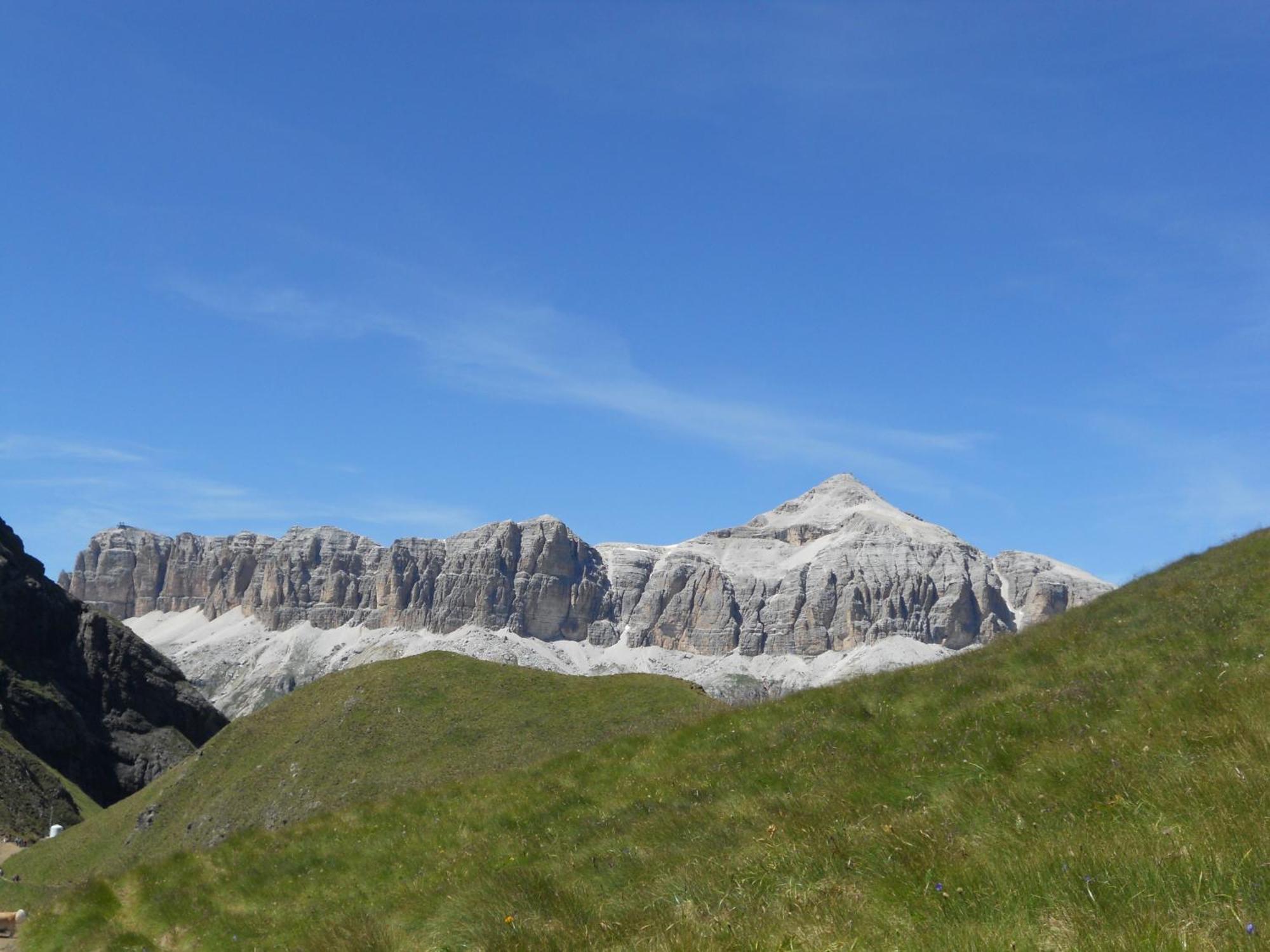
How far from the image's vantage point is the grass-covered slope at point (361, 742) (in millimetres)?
52750

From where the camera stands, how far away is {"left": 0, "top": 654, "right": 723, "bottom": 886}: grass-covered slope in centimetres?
5275

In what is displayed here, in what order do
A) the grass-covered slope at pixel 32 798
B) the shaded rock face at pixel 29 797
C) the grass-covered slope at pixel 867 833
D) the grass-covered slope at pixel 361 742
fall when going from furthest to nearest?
the grass-covered slope at pixel 32 798 < the shaded rock face at pixel 29 797 < the grass-covered slope at pixel 361 742 < the grass-covered slope at pixel 867 833

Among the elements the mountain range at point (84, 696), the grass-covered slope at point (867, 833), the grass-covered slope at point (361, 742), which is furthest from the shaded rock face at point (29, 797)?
the grass-covered slope at point (867, 833)

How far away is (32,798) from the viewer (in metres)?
104

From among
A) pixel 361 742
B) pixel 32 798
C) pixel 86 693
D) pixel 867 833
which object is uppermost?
pixel 86 693

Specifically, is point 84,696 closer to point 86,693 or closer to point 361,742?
point 86,693

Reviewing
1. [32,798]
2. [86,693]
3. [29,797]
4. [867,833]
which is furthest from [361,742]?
[86,693]

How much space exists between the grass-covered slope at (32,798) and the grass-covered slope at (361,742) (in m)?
24.6

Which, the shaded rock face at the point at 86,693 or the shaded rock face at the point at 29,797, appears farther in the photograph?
the shaded rock face at the point at 86,693

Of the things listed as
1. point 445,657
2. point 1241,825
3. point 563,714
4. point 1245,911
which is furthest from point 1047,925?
point 445,657

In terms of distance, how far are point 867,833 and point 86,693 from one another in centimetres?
18218

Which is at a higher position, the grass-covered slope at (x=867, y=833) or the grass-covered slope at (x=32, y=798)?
the grass-covered slope at (x=867, y=833)

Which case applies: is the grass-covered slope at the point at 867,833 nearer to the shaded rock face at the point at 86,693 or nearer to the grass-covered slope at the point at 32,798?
the grass-covered slope at the point at 32,798

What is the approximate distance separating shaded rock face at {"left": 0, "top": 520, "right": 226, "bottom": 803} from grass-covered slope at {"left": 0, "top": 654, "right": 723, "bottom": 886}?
256 feet
